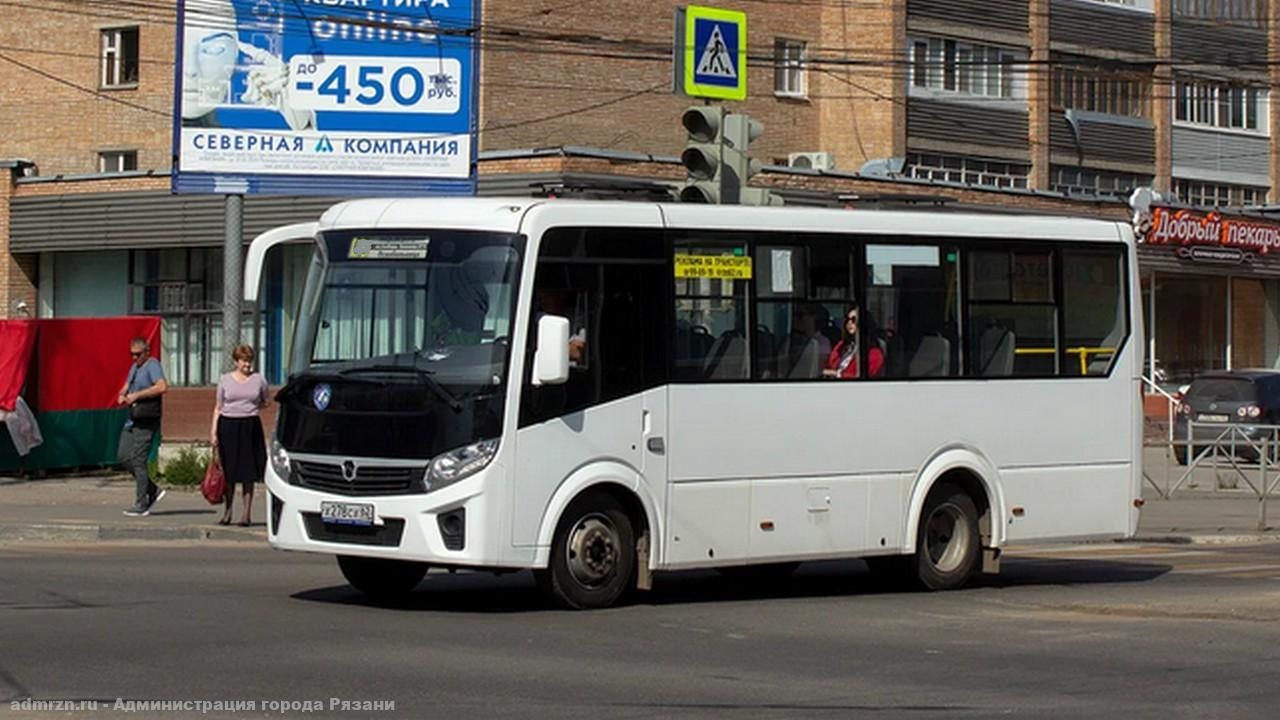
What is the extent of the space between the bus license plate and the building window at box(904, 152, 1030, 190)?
35155mm

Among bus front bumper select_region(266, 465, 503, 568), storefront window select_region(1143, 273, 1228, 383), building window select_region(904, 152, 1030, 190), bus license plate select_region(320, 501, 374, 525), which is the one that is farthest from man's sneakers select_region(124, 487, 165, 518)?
storefront window select_region(1143, 273, 1228, 383)

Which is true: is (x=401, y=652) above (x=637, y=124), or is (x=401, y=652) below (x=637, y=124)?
below

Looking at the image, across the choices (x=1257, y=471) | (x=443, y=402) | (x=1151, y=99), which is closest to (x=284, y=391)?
(x=443, y=402)

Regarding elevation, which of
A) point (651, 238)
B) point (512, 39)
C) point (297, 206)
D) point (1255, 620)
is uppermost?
point (512, 39)

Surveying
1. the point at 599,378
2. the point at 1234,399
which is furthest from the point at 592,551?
the point at 1234,399

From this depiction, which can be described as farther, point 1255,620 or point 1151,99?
point 1151,99

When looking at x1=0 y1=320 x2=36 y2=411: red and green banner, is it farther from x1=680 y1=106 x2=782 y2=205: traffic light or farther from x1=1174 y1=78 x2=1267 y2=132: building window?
x1=1174 y1=78 x2=1267 y2=132: building window

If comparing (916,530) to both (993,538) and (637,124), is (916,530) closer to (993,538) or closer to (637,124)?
(993,538)

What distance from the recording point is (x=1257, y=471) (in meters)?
27.2

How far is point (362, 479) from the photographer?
Result: 13219mm

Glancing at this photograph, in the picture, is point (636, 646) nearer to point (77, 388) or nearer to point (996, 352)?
point (996, 352)

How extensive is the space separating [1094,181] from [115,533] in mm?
37591

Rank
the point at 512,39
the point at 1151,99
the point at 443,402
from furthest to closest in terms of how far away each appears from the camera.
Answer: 1. the point at 1151,99
2. the point at 512,39
3. the point at 443,402

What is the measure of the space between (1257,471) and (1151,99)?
2905 centimetres
